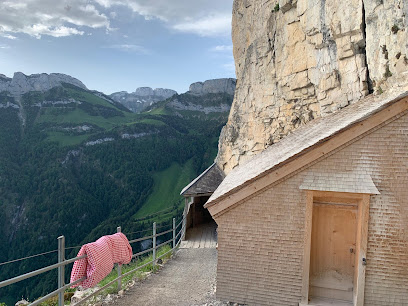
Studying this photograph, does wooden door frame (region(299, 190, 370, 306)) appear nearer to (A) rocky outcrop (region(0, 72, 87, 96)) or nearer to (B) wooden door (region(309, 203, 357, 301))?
(B) wooden door (region(309, 203, 357, 301))

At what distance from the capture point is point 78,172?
114 m

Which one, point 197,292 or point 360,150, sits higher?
point 360,150

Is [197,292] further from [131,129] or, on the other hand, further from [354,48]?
[131,129]

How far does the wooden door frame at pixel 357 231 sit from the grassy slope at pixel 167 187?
89881 mm

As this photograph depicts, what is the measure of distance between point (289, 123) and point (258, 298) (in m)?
7.68

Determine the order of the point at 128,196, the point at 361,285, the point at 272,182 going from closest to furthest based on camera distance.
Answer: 1. the point at 361,285
2. the point at 272,182
3. the point at 128,196

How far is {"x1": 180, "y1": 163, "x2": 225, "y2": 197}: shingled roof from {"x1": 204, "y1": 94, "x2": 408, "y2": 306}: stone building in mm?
9197

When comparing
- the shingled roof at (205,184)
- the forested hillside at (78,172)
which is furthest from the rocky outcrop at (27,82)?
the shingled roof at (205,184)

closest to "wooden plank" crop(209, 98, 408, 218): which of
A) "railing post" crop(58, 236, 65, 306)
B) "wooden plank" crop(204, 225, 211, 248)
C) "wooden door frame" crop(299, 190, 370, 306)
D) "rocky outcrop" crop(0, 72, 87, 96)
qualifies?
"wooden door frame" crop(299, 190, 370, 306)

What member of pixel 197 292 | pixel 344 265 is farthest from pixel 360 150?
pixel 197 292

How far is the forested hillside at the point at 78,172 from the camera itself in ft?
292

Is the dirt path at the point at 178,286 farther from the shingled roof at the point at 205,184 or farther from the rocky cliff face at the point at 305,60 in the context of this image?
the rocky cliff face at the point at 305,60

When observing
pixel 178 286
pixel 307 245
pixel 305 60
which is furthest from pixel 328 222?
pixel 305 60

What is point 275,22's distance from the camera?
44.8 ft
